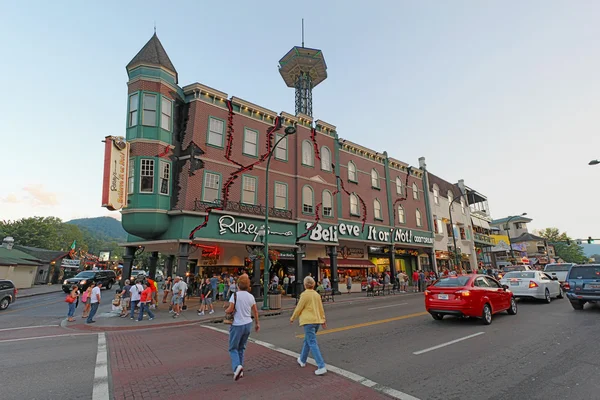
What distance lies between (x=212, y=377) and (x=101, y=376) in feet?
7.36

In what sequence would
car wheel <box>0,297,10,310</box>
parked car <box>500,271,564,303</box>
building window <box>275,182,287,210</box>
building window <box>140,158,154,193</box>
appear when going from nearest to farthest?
parked car <box>500,271,564,303</box>, building window <box>140,158,154,193</box>, car wheel <box>0,297,10,310</box>, building window <box>275,182,287,210</box>

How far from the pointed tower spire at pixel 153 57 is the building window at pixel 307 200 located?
1167cm

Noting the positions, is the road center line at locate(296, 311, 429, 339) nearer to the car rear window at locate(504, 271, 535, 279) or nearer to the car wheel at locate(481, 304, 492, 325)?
the car wheel at locate(481, 304, 492, 325)

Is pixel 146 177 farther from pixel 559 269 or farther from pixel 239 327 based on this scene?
pixel 559 269

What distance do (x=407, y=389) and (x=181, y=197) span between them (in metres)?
16.2

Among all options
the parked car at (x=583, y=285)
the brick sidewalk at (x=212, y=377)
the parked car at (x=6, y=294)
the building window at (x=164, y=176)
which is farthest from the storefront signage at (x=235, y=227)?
the parked car at (x=583, y=285)

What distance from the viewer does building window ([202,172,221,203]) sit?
63.2 ft

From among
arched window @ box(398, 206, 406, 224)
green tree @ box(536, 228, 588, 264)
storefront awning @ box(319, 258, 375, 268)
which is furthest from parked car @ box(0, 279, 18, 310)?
green tree @ box(536, 228, 588, 264)

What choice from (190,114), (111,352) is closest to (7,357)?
(111,352)

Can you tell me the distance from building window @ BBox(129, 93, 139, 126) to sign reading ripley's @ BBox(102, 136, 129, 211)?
1426 millimetres

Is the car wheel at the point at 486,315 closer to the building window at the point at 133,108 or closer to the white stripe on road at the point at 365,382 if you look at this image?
the white stripe on road at the point at 365,382

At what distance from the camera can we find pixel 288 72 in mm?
41281

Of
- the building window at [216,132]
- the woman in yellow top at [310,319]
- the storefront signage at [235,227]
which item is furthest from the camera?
the building window at [216,132]

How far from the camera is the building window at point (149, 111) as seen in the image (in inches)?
717
